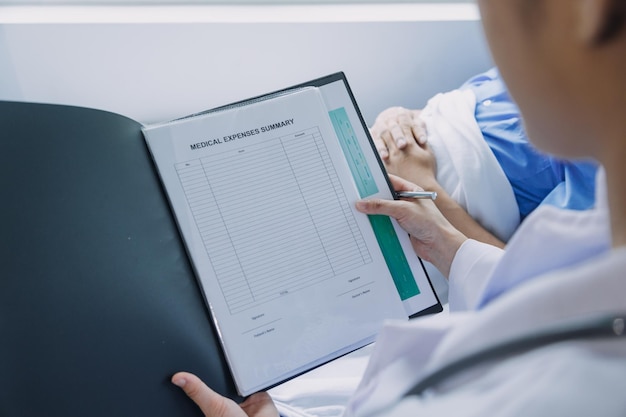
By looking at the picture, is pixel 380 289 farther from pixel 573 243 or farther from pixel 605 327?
pixel 605 327

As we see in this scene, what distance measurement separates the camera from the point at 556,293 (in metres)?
0.39

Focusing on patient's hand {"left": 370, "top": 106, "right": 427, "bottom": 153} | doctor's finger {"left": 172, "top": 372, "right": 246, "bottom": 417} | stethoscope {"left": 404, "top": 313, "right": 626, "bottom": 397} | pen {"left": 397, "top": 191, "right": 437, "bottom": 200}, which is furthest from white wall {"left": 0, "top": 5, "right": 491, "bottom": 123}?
stethoscope {"left": 404, "top": 313, "right": 626, "bottom": 397}

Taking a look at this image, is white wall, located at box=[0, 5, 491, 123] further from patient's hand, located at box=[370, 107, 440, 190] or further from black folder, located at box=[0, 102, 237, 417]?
black folder, located at box=[0, 102, 237, 417]

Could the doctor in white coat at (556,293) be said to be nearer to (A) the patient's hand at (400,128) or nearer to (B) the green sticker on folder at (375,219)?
(B) the green sticker on folder at (375,219)

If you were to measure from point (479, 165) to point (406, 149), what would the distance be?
14cm

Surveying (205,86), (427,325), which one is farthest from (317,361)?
(205,86)

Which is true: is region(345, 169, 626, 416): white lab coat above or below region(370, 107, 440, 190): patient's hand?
below

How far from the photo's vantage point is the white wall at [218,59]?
114cm

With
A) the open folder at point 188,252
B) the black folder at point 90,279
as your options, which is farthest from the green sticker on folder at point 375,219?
the black folder at point 90,279

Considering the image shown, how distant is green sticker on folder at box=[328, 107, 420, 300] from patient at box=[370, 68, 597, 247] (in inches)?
12.2

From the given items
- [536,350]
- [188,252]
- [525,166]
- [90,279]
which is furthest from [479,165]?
[536,350]

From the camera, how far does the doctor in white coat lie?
1.14ft

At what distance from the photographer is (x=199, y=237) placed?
0.80m

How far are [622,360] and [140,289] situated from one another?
1.77 feet
